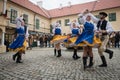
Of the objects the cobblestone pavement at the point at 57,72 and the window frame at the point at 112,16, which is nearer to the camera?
the cobblestone pavement at the point at 57,72

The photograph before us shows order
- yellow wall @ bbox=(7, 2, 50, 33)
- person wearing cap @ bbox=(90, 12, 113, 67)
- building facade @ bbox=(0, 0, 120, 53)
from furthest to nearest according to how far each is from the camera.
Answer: yellow wall @ bbox=(7, 2, 50, 33), building facade @ bbox=(0, 0, 120, 53), person wearing cap @ bbox=(90, 12, 113, 67)

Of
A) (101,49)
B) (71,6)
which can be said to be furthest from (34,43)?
(101,49)

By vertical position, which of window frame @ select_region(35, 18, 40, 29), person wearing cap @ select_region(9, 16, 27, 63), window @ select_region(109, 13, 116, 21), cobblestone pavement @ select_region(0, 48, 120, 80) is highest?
window @ select_region(109, 13, 116, 21)

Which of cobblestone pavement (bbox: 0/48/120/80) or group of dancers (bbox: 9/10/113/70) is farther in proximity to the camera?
group of dancers (bbox: 9/10/113/70)

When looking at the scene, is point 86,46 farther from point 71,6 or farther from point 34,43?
point 71,6

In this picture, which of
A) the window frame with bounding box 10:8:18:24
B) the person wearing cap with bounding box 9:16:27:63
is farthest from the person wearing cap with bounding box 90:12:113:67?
the window frame with bounding box 10:8:18:24

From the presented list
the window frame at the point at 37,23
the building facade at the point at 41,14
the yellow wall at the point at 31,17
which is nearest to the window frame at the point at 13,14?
the building facade at the point at 41,14

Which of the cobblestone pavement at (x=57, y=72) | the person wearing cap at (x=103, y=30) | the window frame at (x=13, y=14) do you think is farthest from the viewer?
the window frame at (x=13, y=14)

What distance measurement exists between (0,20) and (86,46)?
34.0ft

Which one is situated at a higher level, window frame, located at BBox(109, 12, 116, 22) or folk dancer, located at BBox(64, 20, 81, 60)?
window frame, located at BBox(109, 12, 116, 22)

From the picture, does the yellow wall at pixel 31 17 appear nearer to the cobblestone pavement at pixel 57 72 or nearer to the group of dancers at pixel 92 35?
the cobblestone pavement at pixel 57 72

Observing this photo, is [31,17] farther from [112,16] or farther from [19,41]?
[19,41]

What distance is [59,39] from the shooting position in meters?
8.35

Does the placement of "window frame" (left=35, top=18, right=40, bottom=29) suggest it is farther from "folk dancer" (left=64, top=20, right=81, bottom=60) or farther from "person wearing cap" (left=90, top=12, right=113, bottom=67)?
"person wearing cap" (left=90, top=12, right=113, bottom=67)
